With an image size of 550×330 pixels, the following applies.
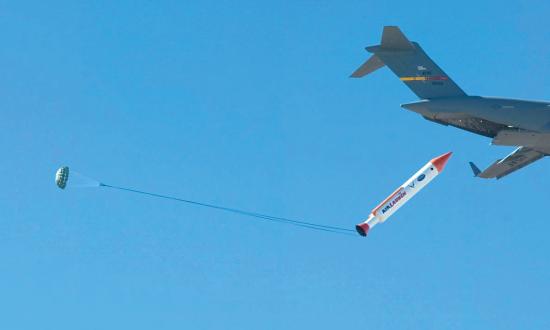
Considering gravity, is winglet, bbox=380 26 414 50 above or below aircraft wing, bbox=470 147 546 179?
above

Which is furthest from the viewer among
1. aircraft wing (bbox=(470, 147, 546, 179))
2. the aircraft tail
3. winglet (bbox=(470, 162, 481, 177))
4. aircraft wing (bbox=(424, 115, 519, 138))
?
winglet (bbox=(470, 162, 481, 177))

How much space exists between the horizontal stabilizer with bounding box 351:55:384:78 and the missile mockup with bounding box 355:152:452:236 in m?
3.67

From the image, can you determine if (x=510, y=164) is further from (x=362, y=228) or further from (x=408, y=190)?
(x=362, y=228)

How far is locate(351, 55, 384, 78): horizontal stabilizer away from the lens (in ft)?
132

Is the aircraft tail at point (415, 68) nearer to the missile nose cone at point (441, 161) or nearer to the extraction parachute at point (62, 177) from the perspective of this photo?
the missile nose cone at point (441, 161)

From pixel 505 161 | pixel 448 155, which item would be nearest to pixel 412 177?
pixel 448 155

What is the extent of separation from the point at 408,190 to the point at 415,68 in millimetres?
4098

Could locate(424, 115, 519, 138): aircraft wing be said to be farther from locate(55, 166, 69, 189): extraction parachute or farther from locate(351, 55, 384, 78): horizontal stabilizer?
locate(55, 166, 69, 189): extraction parachute

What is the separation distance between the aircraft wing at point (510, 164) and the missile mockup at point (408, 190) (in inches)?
232

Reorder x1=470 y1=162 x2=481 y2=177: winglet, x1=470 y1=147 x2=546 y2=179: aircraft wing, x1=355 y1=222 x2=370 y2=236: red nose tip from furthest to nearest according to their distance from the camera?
x1=470 y1=162 x2=481 y2=177: winglet
x1=470 y1=147 x2=546 y2=179: aircraft wing
x1=355 y1=222 x2=370 y2=236: red nose tip

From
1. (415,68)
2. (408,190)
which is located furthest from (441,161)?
(415,68)

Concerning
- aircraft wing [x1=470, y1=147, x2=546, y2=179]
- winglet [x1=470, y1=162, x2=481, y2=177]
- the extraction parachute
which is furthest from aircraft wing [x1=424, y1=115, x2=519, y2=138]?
the extraction parachute

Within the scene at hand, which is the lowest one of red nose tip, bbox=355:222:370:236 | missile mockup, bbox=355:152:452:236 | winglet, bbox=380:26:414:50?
red nose tip, bbox=355:222:370:236

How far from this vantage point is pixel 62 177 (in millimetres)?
39531
